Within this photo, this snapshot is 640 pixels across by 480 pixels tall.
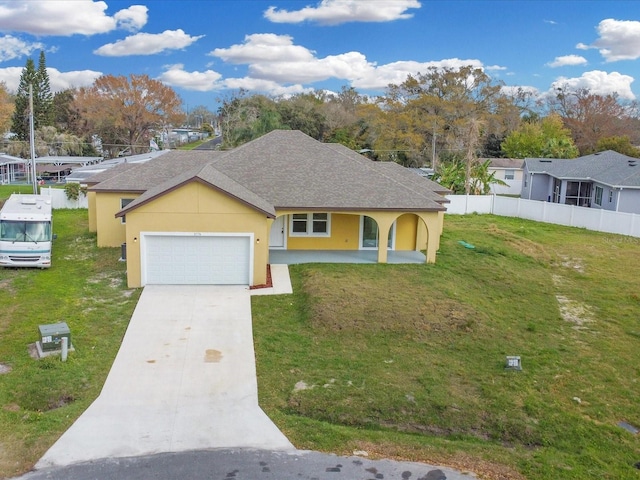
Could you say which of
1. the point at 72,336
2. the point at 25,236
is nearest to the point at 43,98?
the point at 25,236

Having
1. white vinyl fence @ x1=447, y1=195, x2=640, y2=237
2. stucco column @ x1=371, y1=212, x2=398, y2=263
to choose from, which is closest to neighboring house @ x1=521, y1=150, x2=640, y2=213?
white vinyl fence @ x1=447, y1=195, x2=640, y2=237

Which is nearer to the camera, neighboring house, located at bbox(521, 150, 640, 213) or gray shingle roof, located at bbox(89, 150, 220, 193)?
gray shingle roof, located at bbox(89, 150, 220, 193)

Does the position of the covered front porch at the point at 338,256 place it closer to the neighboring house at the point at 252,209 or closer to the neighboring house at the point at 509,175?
the neighboring house at the point at 252,209

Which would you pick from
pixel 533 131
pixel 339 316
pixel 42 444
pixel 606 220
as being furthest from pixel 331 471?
pixel 533 131

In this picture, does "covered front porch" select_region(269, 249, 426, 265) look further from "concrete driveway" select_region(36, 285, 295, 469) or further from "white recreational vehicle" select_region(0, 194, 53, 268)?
"white recreational vehicle" select_region(0, 194, 53, 268)

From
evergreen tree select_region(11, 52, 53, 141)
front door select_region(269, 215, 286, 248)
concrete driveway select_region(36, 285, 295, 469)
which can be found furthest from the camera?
evergreen tree select_region(11, 52, 53, 141)

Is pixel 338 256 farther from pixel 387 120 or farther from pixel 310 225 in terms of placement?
pixel 387 120
